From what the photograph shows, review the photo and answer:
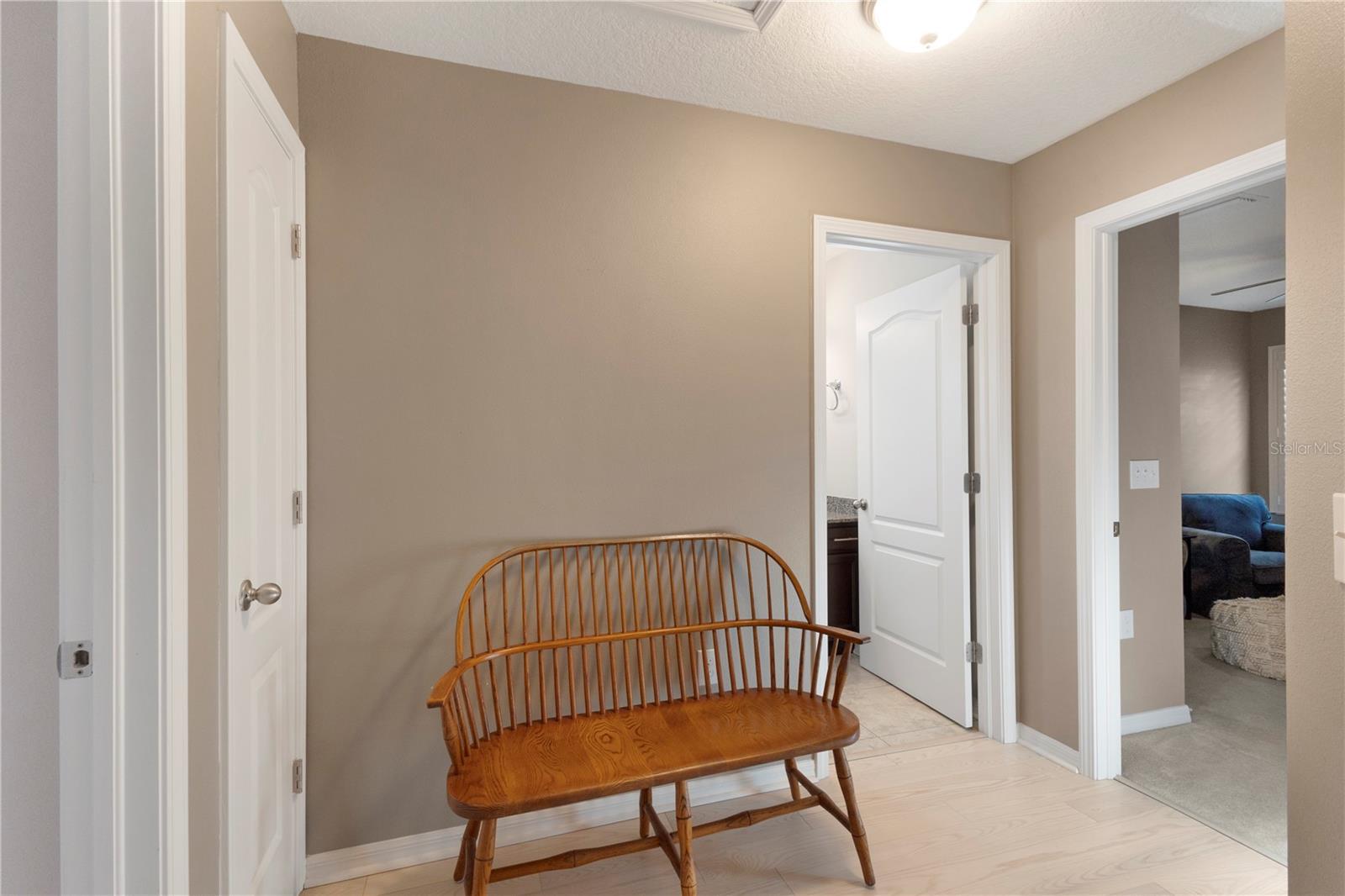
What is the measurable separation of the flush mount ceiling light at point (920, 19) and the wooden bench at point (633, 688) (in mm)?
1626

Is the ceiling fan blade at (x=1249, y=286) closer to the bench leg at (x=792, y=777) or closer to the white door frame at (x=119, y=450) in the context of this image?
the bench leg at (x=792, y=777)

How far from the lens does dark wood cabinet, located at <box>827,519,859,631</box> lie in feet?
12.0

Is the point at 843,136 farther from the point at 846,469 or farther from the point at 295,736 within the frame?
the point at 295,736

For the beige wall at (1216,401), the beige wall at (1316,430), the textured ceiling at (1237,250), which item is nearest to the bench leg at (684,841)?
the beige wall at (1316,430)

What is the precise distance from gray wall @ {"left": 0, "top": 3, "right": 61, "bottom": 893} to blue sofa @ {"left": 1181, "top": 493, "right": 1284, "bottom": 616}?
523 centimetres

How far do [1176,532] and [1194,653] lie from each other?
1.61 m

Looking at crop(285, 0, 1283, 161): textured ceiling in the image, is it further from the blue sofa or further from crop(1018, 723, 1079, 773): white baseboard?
the blue sofa

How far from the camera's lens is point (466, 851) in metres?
1.73

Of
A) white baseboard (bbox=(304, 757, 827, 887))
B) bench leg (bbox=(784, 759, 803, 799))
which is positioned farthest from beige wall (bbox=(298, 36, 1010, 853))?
bench leg (bbox=(784, 759, 803, 799))

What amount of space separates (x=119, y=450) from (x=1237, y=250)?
5.97 meters

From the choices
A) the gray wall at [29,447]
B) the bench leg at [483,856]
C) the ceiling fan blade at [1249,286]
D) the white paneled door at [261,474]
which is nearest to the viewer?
the gray wall at [29,447]

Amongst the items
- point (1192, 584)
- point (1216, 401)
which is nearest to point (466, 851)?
point (1192, 584)

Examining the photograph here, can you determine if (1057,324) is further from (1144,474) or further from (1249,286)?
(1249,286)

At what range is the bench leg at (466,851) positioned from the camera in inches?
65.6
